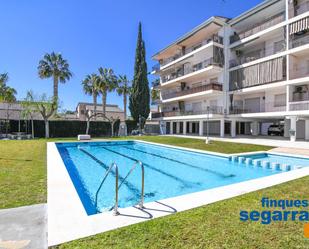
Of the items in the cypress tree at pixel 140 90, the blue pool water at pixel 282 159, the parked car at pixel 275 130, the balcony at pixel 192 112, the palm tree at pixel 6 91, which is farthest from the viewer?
the cypress tree at pixel 140 90

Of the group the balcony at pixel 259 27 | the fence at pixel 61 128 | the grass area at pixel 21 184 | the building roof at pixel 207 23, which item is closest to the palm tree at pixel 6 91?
the fence at pixel 61 128

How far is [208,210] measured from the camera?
14.9 ft

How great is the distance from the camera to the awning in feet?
62.8

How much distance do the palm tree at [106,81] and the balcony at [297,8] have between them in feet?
101

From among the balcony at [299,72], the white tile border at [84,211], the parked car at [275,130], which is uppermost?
the balcony at [299,72]

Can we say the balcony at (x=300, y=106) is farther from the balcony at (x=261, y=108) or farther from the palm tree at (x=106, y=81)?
the palm tree at (x=106, y=81)

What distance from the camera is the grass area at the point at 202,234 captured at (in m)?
3.20

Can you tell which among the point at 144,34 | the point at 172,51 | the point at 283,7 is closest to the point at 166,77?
the point at 172,51

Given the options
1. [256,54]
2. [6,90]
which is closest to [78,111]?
[6,90]

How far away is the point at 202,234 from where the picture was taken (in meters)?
3.50

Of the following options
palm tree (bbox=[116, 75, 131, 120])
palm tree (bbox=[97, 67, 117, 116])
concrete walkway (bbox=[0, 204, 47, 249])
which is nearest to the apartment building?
palm tree (bbox=[97, 67, 117, 116])

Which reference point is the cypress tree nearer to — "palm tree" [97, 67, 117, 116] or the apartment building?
the apartment building

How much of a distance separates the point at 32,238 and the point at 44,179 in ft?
13.2

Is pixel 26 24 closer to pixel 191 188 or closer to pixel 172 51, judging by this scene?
pixel 191 188
